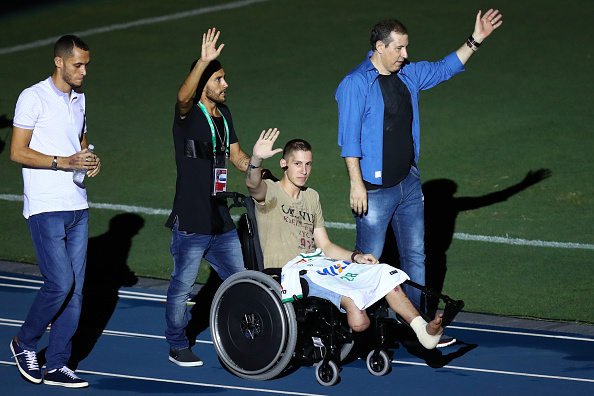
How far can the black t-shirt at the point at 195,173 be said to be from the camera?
6938mm

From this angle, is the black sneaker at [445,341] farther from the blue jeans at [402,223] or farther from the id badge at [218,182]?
the id badge at [218,182]

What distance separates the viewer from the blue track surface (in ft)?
21.6

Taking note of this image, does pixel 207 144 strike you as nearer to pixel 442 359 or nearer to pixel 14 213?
pixel 442 359

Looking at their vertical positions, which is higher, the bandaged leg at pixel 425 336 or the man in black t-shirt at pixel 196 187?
the man in black t-shirt at pixel 196 187

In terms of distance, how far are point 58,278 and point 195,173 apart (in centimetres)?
118

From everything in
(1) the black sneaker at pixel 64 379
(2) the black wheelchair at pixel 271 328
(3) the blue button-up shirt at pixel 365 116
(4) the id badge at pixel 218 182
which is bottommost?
(1) the black sneaker at pixel 64 379

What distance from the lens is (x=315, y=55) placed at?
2123 cm

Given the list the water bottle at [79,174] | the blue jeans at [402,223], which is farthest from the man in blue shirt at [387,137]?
the water bottle at [79,174]

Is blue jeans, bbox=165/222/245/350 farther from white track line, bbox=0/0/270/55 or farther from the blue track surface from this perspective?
white track line, bbox=0/0/270/55

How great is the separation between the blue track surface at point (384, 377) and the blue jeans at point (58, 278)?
0.30 m

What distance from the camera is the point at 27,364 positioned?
666cm

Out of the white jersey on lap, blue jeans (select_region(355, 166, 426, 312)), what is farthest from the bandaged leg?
blue jeans (select_region(355, 166, 426, 312))

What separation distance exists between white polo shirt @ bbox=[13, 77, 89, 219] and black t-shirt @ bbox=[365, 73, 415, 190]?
7.13ft

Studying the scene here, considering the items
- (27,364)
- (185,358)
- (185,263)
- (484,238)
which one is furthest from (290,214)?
(484,238)
